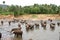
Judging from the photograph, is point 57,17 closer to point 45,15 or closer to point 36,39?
point 45,15

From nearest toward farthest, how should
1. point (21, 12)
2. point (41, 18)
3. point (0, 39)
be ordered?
point (0, 39) → point (41, 18) → point (21, 12)

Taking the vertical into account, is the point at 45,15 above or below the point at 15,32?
below

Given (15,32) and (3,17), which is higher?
(15,32)

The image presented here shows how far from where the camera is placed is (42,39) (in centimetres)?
3797

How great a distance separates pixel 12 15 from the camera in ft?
330

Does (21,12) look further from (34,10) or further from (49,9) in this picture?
(49,9)

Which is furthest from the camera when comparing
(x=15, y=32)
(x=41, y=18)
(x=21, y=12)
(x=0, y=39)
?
(x=21, y=12)

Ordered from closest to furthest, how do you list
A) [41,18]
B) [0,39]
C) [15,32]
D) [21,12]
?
[0,39] → [15,32] → [41,18] → [21,12]

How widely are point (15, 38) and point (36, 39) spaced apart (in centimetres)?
346

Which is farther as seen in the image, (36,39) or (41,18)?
(41,18)

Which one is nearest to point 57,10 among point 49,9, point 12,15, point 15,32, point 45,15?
point 49,9

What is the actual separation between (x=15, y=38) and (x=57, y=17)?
62851mm

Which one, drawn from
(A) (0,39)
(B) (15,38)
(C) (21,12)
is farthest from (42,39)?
(C) (21,12)

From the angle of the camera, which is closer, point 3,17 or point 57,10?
point 3,17
